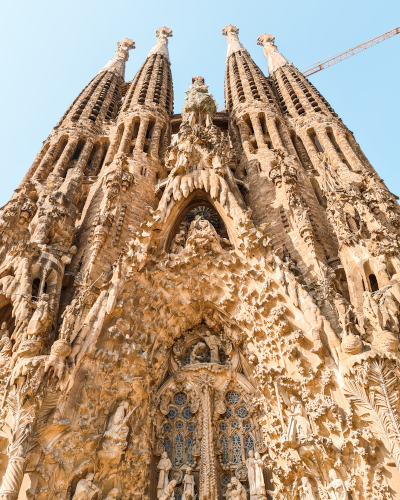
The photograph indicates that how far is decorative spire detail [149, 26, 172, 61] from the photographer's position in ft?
87.4

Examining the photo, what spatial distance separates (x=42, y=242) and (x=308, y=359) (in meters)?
6.30

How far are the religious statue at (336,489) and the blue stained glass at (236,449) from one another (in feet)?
6.48

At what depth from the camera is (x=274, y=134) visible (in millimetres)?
16344

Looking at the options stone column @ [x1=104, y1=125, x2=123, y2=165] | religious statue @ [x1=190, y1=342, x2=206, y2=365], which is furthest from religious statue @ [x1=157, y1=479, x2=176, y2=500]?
stone column @ [x1=104, y1=125, x2=123, y2=165]

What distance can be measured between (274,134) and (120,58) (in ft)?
47.9

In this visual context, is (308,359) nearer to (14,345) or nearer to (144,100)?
(14,345)

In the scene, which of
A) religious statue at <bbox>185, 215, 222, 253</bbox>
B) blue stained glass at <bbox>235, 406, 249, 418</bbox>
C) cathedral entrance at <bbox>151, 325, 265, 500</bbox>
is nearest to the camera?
cathedral entrance at <bbox>151, 325, 265, 500</bbox>

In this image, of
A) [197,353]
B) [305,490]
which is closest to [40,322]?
[197,353]

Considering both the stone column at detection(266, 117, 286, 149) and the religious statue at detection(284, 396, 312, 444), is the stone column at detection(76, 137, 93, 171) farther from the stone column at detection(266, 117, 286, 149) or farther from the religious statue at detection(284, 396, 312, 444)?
the religious statue at detection(284, 396, 312, 444)

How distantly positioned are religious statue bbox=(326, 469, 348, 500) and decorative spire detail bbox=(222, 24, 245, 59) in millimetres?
25029

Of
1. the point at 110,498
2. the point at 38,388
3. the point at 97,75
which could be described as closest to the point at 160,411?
the point at 110,498

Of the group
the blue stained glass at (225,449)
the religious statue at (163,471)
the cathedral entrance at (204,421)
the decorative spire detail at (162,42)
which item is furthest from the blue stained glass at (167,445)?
the decorative spire detail at (162,42)

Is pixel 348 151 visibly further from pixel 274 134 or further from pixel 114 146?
pixel 114 146

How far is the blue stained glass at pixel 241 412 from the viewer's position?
850cm
